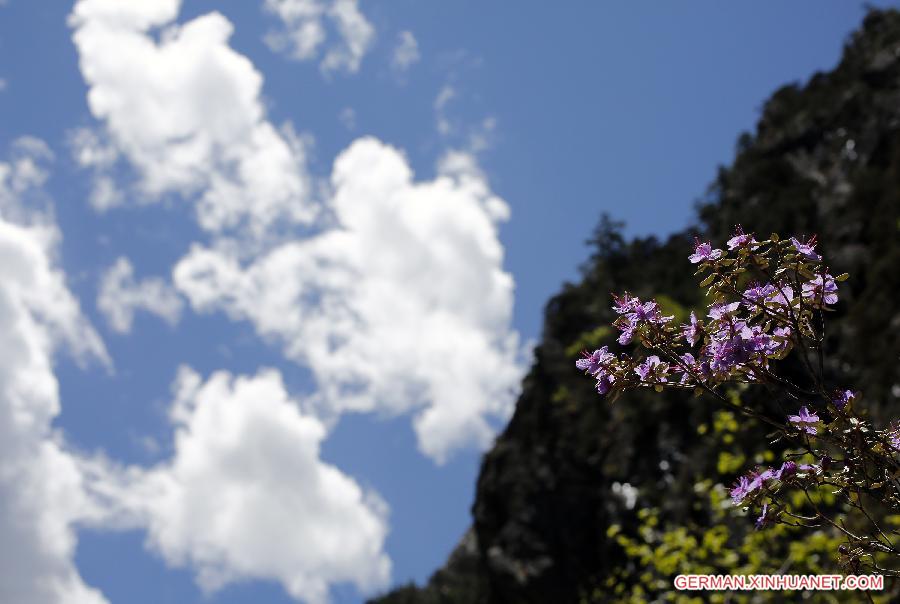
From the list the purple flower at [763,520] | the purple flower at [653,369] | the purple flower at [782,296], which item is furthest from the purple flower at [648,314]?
the purple flower at [763,520]

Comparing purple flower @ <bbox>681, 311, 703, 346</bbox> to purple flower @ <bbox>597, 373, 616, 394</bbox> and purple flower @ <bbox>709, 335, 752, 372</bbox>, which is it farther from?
purple flower @ <bbox>597, 373, 616, 394</bbox>

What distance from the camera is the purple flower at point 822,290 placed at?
2.87m

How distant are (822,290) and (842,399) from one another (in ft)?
1.33

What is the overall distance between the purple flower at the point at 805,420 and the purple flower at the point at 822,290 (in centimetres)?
41

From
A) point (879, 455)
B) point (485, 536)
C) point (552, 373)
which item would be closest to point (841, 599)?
point (879, 455)

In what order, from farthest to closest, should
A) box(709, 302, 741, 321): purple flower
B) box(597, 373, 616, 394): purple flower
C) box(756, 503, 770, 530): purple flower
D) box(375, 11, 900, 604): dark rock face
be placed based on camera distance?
box(375, 11, 900, 604): dark rock face → box(597, 373, 616, 394): purple flower → box(709, 302, 741, 321): purple flower → box(756, 503, 770, 530): purple flower

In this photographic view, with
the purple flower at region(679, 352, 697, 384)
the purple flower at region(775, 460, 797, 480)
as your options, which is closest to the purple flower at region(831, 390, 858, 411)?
the purple flower at region(775, 460, 797, 480)

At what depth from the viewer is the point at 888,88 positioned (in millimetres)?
24062

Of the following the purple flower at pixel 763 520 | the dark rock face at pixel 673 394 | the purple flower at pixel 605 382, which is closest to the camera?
the purple flower at pixel 763 520

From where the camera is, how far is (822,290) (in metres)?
2.87

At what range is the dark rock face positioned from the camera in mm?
17875

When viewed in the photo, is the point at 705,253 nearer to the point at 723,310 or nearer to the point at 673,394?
the point at 723,310

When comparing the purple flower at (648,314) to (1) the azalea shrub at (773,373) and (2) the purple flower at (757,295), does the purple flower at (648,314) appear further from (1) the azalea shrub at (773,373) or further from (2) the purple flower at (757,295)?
(2) the purple flower at (757,295)

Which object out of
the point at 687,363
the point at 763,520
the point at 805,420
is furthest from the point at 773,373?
the point at 763,520
